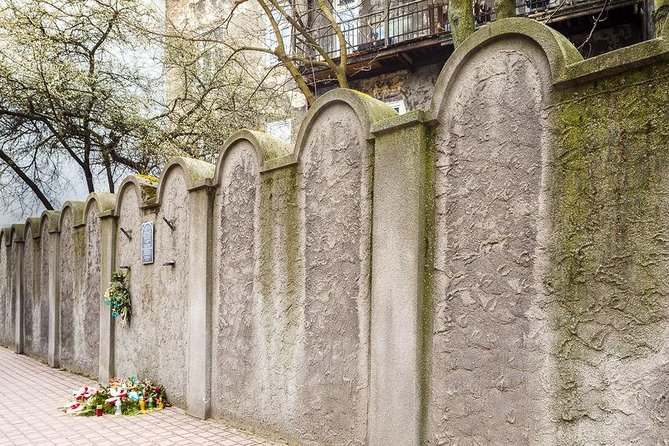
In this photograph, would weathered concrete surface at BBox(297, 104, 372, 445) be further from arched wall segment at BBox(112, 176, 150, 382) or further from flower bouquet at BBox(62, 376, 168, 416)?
arched wall segment at BBox(112, 176, 150, 382)

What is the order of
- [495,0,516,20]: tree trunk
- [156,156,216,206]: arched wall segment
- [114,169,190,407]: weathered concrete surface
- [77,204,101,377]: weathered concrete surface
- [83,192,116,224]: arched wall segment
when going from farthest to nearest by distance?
1. [77,204,101,377]: weathered concrete surface
2. [83,192,116,224]: arched wall segment
3. [495,0,516,20]: tree trunk
4. [114,169,190,407]: weathered concrete surface
5. [156,156,216,206]: arched wall segment

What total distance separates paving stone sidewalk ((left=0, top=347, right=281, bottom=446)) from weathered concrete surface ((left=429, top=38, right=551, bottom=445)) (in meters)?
2.17

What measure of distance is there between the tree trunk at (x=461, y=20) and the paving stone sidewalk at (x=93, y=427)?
580 cm

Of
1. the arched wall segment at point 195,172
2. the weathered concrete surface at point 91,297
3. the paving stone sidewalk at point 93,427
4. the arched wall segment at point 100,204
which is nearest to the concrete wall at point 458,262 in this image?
the arched wall segment at point 195,172

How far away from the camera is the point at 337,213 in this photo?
4.48 metres

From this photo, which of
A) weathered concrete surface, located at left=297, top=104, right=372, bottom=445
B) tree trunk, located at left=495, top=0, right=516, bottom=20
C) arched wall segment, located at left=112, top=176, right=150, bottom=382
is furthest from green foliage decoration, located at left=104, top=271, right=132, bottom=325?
tree trunk, located at left=495, top=0, right=516, bottom=20

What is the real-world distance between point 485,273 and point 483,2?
9.74 meters

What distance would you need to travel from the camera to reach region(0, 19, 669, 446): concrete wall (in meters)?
2.78

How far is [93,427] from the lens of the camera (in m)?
5.73

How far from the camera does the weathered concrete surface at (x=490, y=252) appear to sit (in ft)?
10.3

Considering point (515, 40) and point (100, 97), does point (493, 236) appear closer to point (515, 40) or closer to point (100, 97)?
point (515, 40)

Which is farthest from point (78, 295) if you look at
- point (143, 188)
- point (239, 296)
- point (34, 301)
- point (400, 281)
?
point (400, 281)

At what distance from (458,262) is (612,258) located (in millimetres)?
968

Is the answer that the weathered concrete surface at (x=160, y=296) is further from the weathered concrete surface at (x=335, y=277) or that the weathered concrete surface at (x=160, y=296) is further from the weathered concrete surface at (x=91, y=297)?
the weathered concrete surface at (x=335, y=277)
